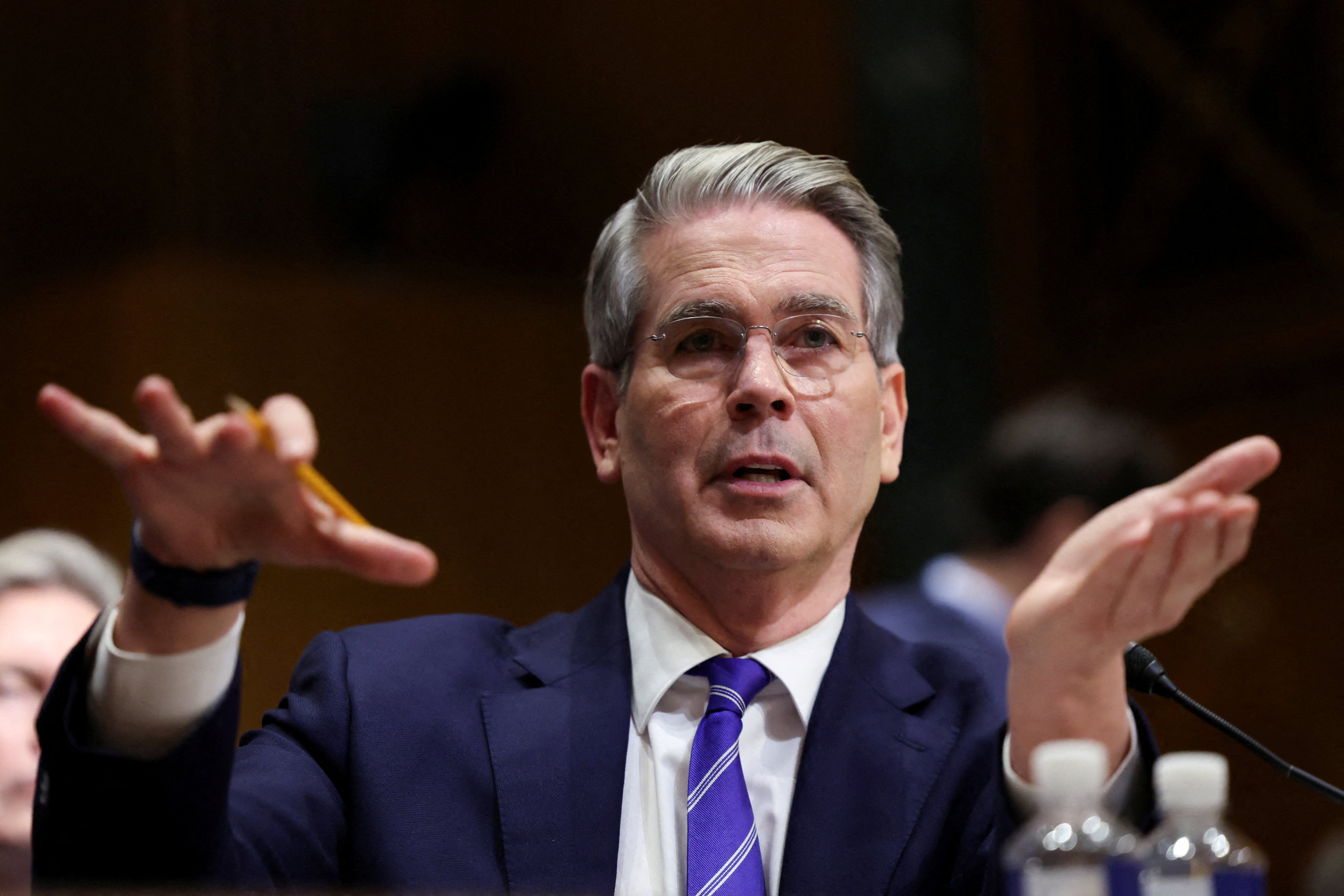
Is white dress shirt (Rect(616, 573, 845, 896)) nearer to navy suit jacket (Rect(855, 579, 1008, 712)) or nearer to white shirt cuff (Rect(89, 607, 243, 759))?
white shirt cuff (Rect(89, 607, 243, 759))

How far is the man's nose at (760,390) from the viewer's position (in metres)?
1.71

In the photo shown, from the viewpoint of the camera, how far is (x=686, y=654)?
67.0 inches

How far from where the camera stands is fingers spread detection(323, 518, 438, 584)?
107 cm

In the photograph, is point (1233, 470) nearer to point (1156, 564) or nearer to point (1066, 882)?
point (1156, 564)

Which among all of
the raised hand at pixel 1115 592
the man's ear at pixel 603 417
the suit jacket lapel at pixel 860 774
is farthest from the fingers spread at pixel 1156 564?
the man's ear at pixel 603 417

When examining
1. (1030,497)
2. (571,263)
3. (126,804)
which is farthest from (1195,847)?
(571,263)

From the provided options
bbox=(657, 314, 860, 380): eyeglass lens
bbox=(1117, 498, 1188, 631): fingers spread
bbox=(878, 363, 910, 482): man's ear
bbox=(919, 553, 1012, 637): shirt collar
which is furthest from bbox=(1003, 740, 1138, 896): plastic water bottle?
bbox=(919, 553, 1012, 637): shirt collar

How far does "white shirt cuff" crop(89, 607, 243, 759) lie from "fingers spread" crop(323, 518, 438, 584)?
0.15 meters

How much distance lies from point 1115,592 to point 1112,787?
0.20 meters

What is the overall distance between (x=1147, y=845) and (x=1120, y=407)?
10.8ft

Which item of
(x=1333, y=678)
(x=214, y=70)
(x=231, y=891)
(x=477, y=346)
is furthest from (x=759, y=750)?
(x=214, y=70)

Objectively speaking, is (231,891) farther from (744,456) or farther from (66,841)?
(744,456)

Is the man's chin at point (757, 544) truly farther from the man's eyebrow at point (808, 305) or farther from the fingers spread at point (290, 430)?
the fingers spread at point (290, 430)

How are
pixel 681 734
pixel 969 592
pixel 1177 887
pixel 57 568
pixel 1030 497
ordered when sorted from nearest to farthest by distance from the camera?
pixel 1177 887 → pixel 681 734 → pixel 57 568 → pixel 969 592 → pixel 1030 497
